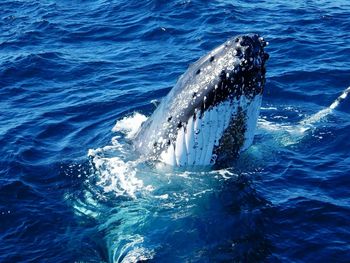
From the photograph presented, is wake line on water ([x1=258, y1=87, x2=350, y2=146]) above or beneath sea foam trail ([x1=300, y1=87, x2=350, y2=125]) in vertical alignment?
beneath

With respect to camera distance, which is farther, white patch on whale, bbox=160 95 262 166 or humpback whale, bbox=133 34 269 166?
white patch on whale, bbox=160 95 262 166

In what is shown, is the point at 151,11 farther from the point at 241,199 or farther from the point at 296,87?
the point at 241,199

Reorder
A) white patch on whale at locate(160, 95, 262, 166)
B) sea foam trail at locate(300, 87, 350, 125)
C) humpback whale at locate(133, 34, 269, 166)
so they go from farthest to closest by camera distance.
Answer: sea foam trail at locate(300, 87, 350, 125)
white patch on whale at locate(160, 95, 262, 166)
humpback whale at locate(133, 34, 269, 166)

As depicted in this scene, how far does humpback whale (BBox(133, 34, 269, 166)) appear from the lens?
1331 centimetres

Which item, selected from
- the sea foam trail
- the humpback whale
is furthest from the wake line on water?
the humpback whale

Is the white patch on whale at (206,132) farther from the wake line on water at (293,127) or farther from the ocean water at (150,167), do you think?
the wake line on water at (293,127)

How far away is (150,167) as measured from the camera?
15203mm

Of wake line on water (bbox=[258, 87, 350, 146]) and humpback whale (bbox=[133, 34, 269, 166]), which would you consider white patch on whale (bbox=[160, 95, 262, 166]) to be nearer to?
humpback whale (bbox=[133, 34, 269, 166])

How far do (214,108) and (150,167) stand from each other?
2.77 metres

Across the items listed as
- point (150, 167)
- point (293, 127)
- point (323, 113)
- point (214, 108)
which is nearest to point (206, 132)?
point (214, 108)

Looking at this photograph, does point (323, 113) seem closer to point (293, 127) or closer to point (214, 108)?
point (293, 127)

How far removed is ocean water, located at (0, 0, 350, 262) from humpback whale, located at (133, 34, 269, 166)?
2.50ft

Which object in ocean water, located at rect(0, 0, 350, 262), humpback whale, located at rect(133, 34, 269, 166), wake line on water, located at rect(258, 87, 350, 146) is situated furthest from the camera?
wake line on water, located at rect(258, 87, 350, 146)

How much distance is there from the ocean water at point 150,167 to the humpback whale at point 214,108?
76 cm
